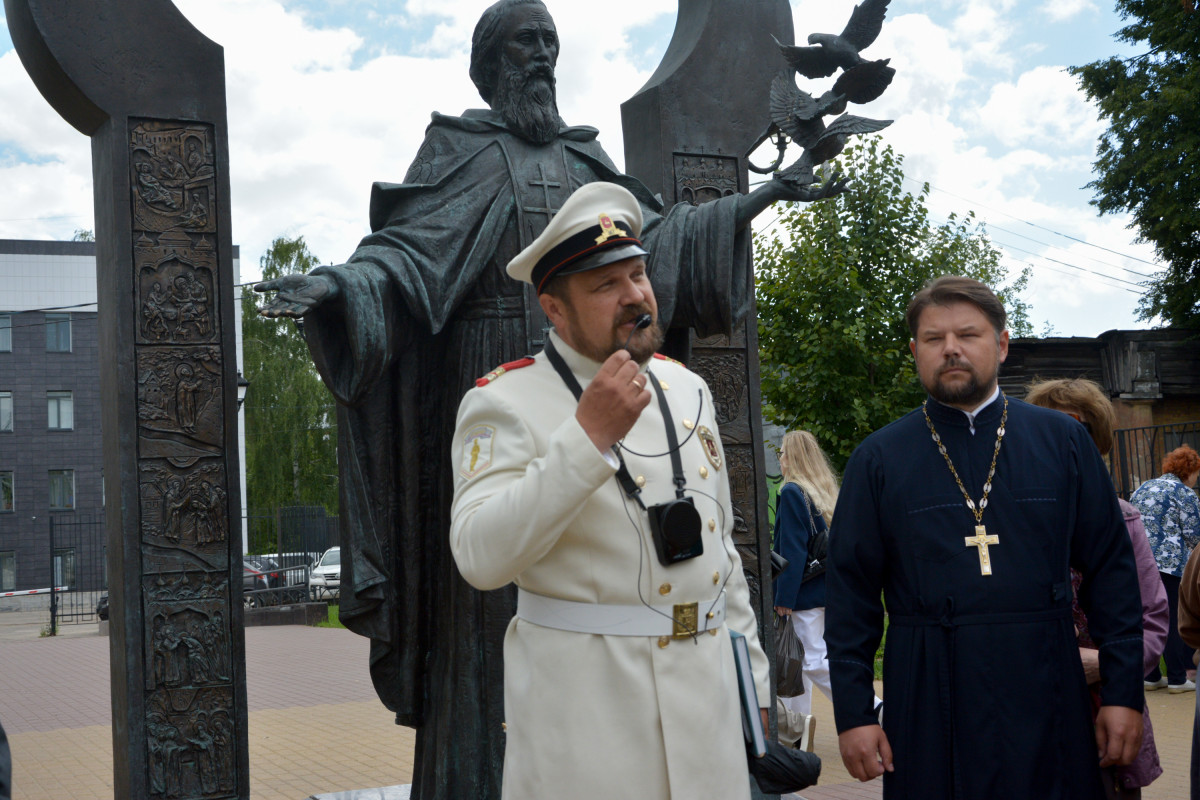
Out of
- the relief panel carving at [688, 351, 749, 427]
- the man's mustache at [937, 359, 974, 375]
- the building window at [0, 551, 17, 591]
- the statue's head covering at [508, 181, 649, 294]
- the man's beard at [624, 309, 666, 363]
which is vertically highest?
the statue's head covering at [508, 181, 649, 294]

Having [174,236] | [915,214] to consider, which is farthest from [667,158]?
[915,214]

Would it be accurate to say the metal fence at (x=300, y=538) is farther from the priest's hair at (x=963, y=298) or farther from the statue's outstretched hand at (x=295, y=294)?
the priest's hair at (x=963, y=298)

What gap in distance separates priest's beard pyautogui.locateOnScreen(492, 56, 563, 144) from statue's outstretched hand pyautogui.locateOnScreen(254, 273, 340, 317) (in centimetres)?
103

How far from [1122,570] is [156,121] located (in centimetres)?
382

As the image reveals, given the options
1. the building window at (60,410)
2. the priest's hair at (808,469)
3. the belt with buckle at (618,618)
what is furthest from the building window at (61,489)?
the belt with buckle at (618,618)

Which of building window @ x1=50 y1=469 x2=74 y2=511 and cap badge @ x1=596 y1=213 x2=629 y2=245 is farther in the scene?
building window @ x1=50 y1=469 x2=74 y2=511

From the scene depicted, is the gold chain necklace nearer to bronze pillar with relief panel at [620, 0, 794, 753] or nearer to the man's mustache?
the man's mustache

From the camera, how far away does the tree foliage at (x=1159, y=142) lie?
18.9m

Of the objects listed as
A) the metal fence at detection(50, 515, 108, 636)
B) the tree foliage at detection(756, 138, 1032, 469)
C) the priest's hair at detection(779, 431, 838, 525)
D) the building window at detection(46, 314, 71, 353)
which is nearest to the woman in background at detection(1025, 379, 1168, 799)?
the priest's hair at detection(779, 431, 838, 525)

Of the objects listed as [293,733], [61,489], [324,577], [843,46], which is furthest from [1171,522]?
[61,489]

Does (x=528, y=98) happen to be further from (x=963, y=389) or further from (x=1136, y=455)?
(x=1136, y=455)

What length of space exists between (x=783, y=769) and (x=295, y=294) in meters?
1.92

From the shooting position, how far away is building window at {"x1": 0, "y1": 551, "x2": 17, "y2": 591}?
1499 inches

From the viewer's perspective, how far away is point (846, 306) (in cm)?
1719
